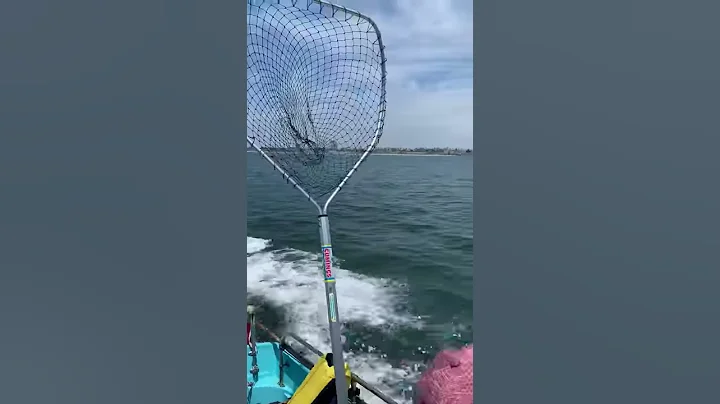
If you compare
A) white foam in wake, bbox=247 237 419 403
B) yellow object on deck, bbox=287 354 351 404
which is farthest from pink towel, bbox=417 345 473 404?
white foam in wake, bbox=247 237 419 403

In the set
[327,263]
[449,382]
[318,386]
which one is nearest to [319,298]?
[449,382]

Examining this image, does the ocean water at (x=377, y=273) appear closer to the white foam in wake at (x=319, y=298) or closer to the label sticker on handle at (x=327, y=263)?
the white foam in wake at (x=319, y=298)

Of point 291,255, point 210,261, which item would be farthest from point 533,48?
point 291,255

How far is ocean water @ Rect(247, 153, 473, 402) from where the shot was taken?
5375 millimetres

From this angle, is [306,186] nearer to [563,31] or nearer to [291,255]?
[563,31]

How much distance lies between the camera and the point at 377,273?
7516 mm

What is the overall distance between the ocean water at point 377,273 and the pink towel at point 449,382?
1085 mm

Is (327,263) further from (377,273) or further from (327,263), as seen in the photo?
(377,273)

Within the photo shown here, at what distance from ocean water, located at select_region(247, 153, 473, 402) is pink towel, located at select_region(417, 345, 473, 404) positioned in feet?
3.56

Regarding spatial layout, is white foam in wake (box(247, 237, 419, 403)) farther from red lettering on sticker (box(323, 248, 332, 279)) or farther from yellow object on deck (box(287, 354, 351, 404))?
red lettering on sticker (box(323, 248, 332, 279))

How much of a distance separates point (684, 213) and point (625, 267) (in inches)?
2.9

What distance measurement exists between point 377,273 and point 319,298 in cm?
141

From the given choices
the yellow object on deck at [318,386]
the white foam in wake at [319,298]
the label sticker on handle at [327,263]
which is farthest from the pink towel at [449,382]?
the white foam in wake at [319,298]

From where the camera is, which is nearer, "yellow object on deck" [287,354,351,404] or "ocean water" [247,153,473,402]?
"yellow object on deck" [287,354,351,404]
